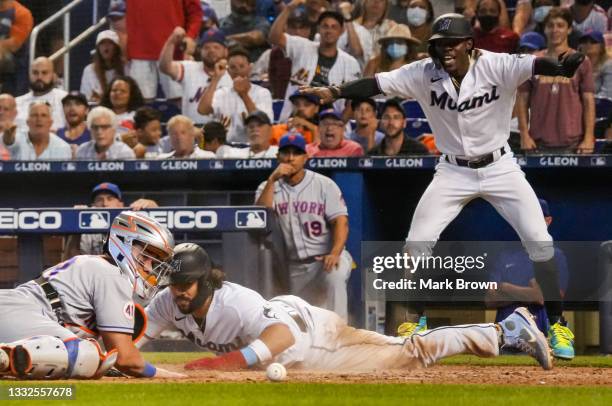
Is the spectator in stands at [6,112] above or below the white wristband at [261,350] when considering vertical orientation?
above

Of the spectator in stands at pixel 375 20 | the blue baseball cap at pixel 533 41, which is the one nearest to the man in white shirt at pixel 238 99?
the spectator in stands at pixel 375 20

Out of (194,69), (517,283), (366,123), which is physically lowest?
(517,283)

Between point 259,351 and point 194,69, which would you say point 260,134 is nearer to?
point 194,69

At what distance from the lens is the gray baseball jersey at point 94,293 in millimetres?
5828

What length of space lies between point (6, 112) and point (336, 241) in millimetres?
3714

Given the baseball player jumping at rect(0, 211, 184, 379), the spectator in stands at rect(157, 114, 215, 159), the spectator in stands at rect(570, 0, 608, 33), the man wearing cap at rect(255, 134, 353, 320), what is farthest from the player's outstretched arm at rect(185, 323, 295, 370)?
the spectator in stands at rect(570, 0, 608, 33)

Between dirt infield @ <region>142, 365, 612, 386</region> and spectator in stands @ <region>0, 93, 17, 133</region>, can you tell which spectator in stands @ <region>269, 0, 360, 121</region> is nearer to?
spectator in stands @ <region>0, 93, 17, 133</region>

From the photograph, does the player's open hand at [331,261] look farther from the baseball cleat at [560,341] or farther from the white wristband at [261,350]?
the white wristband at [261,350]

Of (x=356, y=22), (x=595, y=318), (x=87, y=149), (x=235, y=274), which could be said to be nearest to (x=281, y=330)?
(x=235, y=274)

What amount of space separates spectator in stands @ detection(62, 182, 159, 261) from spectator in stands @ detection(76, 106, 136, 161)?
94cm

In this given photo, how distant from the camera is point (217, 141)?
35.3ft

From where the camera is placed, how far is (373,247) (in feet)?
32.0

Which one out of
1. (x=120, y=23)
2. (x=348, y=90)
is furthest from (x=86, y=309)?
(x=120, y=23)

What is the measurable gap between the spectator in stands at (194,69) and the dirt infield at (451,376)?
4.35m
